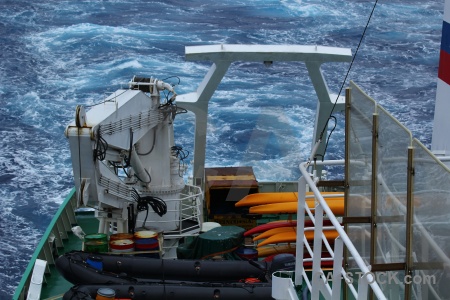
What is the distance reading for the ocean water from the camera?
2211 cm

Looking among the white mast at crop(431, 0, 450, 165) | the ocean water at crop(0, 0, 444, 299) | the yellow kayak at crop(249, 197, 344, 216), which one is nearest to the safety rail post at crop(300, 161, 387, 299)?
the white mast at crop(431, 0, 450, 165)

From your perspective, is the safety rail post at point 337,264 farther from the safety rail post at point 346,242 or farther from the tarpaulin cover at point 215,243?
the tarpaulin cover at point 215,243

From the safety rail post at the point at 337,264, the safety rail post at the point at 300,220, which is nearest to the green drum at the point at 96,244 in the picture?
the safety rail post at the point at 300,220

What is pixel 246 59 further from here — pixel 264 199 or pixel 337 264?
pixel 337 264

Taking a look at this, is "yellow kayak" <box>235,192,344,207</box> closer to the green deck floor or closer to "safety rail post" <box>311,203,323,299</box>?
the green deck floor

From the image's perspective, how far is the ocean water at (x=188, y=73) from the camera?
22.1 meters

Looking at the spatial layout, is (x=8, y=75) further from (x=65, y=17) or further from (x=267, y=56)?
(x=267, y=56)

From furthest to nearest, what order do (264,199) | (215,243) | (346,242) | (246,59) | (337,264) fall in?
(246,59) → (264,199) → (215,243) → (337,264) → (346,242)

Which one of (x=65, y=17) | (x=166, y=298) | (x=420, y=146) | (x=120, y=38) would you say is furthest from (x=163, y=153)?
(x=65, y=17)

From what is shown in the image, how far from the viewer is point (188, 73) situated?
28859mm

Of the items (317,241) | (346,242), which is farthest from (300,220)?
(346,242)

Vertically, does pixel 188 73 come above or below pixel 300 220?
below

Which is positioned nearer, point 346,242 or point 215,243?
point 346,242

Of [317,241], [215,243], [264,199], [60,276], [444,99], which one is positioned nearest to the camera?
[317,241]
